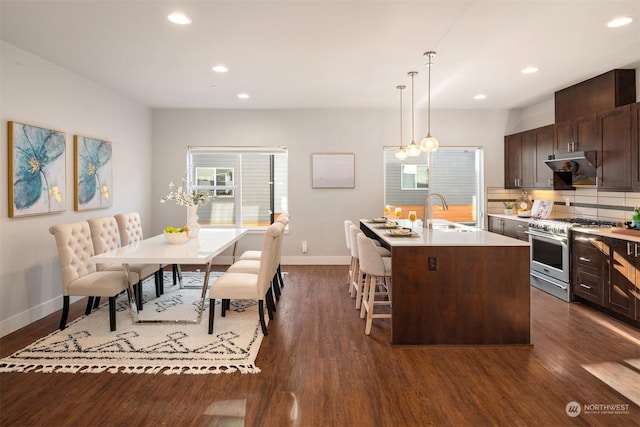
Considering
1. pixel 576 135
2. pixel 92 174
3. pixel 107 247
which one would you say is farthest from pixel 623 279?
pixel 92 174

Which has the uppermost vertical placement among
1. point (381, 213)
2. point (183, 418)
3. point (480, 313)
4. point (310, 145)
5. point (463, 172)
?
point (310, 145)

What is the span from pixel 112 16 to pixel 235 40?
98 cm

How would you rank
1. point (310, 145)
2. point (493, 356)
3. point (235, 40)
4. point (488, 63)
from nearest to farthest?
point (493, 356) < point (235, 40) < point (488, 63) < point (310, 145)

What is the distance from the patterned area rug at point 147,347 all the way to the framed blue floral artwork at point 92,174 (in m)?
1.43

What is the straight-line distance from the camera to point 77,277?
3.55 m

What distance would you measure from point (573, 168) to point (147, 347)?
5215 mm

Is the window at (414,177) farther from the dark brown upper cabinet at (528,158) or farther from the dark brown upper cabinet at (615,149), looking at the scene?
the dark brown upper cabinet at (615,149)

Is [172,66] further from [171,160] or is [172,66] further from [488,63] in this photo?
Result: [488,63]

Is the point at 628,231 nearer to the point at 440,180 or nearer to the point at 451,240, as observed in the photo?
the point at 451,240

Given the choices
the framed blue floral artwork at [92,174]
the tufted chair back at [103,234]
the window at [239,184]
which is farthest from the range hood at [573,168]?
the framed blue floral artwork at [92,174]

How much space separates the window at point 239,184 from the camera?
21.9 feet

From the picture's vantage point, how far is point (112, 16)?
302 cm

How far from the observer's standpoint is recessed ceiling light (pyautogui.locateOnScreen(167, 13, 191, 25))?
9.85 feet

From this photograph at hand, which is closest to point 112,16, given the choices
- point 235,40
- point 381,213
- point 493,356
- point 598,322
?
point 235,40
